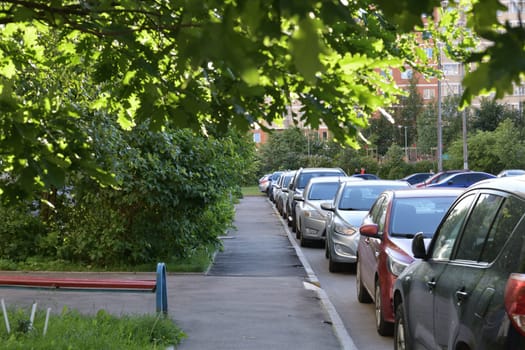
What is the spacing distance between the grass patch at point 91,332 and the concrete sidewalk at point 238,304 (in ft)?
1.08

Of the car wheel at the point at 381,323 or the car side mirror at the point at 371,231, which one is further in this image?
the car side mirror at the point at 371,231

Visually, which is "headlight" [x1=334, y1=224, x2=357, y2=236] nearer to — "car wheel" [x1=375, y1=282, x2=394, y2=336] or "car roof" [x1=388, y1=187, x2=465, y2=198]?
"car roof" [x1=388, y1=187, x2=465, y2=198]

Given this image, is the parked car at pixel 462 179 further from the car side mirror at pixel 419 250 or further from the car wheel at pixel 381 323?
the car side mirror at pixel 419 250

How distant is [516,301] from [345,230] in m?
10.8

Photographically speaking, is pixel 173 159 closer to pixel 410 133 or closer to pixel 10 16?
pixel 10 16

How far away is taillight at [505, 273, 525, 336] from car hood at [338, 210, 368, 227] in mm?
10680

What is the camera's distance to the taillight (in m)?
3.59

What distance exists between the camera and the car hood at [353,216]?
14.5 m

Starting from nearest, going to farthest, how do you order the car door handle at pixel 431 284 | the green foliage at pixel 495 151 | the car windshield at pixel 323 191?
1. the car door handle at pixel 431 284
2. the car windshield at pixel 323 191
3. the green foliage at pixel 495 151

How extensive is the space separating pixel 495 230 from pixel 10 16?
10.9ft

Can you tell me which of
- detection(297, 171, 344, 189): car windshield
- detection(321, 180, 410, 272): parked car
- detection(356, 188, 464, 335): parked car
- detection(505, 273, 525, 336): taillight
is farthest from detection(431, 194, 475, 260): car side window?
detection(297, 171, 344, 189): car windshield

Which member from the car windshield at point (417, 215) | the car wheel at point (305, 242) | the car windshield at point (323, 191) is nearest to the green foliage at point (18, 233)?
the car wheel at point (305, 242)

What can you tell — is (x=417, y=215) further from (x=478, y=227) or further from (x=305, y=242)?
(x=305, y=242)

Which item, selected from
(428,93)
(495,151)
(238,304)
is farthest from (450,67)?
(238,304)
